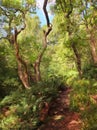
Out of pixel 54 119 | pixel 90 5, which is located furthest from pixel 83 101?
pixel 90 5

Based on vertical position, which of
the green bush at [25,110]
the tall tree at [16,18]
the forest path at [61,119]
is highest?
the tall tree at [16,18]

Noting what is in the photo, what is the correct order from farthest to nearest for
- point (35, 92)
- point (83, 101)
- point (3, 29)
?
point (3, 29), point (35, 92), point (83, 101)

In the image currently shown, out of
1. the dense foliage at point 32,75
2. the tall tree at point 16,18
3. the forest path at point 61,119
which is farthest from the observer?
the tall tree at point 16,18

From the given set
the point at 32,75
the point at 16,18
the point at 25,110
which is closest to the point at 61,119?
the point at 25,110

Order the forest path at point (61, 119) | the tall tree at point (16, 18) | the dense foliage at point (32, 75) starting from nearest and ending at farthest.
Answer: the dense foliage at point (32, 75)
the forest path at point (61, 119)
the tall tree at point (16, 18)

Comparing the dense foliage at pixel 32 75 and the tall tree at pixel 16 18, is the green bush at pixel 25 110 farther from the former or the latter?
the tall tree at pixel 16 18

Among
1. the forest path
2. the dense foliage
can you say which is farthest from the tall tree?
the forest path

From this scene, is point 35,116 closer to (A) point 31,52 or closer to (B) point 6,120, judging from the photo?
(B) point 6,120

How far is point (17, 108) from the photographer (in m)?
10.8

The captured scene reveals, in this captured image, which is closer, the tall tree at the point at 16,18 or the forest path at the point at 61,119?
the forest path at the point at 61,119

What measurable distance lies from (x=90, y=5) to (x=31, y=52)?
7.31 m

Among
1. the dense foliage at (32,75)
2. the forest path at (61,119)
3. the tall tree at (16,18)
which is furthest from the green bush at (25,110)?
the tall tree at (16,18)

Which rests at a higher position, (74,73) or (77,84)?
(77,84)

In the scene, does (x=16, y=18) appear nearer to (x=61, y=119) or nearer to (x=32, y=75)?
(x=32, y=75)
